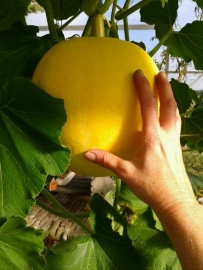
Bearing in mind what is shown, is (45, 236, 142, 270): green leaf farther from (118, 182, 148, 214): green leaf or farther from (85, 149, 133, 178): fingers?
(85, 149, 133, 178): fingers

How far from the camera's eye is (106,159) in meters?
0.56

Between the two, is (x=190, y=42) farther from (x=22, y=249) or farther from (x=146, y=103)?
(x=22, y=249)

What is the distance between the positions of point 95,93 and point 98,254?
0.41 meters

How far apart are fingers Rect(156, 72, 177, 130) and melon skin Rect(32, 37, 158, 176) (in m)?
0.03

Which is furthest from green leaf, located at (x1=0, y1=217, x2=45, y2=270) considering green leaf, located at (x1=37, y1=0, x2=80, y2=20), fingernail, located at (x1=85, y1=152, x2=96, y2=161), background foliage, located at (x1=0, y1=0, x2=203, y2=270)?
green leaf, located at (x1=37, y1=0, x2=80, y2=20)

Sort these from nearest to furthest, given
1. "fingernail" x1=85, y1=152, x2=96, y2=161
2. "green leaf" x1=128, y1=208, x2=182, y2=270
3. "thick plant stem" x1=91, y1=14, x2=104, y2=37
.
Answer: "fingernail" x1=85, y1=152, x2=96, y2=161, "thick plant stem" x1=91, y1=14, x2=104, y2=37, "green leaf" x1=128, y1=208, x2=182, y2=270

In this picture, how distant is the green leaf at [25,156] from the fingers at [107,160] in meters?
0.05

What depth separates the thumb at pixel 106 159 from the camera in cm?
55

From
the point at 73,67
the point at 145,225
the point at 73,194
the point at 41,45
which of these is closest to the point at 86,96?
the point at 73,67

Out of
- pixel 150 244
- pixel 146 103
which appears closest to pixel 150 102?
pixel 146 103

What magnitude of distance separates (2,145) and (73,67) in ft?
0.50

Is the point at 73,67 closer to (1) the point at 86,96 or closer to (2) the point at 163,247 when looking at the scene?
(1) the point at 86,96

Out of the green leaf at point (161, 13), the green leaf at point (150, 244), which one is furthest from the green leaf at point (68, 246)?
the green leaf at point (161, 13)

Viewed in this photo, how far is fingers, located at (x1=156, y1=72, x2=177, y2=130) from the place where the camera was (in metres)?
0.62
